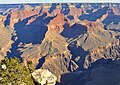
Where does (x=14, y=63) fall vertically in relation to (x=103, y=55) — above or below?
above

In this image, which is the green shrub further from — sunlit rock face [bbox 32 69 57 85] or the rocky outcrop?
the rocky outcrop

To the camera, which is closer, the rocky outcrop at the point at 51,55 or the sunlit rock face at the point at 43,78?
the sunlit rock face at the point at 43,78

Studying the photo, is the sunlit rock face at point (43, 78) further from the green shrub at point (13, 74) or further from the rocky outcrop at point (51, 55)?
the rocky outcrop at point (51, 55)

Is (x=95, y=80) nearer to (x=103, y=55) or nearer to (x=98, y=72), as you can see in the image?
(x=98, y=72)

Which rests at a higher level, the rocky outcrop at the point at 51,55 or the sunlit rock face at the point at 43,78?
the sunlit rock face at the point at 43,78

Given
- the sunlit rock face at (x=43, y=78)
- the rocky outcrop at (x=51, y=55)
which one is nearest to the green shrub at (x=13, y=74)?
the sunlit rock face at (x=43, y=78)

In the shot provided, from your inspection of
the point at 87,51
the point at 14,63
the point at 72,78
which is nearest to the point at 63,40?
the point at 87,51

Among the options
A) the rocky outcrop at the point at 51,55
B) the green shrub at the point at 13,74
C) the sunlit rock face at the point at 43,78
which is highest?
the green shrub at the point at 13,74

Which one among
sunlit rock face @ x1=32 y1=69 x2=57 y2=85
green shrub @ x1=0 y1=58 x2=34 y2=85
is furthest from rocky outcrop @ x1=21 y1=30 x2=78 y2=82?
green shrub @ x1=0 y1=58 x2=34 y2=85

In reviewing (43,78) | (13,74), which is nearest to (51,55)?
(43,78)
